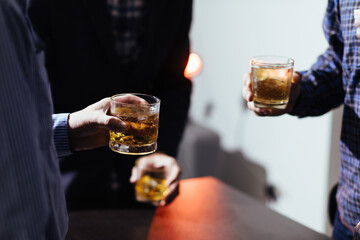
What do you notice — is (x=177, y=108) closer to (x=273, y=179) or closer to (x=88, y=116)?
(x=88, y=116)

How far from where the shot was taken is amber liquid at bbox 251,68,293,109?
1212 millimetres

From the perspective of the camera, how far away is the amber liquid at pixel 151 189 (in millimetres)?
1391

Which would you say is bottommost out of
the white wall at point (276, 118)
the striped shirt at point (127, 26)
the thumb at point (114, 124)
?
the white wall at point (276, 118)

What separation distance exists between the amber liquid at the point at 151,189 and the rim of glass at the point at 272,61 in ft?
1.54

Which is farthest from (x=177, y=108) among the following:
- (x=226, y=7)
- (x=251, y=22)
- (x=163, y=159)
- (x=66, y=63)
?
(x=226, y=7)

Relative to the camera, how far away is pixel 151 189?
1.41m

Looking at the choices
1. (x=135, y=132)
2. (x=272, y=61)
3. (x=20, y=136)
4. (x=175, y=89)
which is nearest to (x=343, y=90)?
(x=272, y=61)

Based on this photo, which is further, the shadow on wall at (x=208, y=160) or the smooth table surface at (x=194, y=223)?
the shadow on wall at (x=208, y=160)

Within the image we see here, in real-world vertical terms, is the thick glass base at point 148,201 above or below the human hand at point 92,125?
below

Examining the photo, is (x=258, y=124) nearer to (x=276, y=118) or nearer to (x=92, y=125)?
(x=276, y=118)

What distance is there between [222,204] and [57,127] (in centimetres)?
64

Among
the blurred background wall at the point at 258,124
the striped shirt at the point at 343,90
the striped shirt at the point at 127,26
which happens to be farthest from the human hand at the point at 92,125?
the blurred background wall at the point at 258,124

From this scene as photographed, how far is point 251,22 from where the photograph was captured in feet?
8.81

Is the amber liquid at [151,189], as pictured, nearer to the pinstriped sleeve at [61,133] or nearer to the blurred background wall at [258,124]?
the pinstriped sleeve at [61,133]
